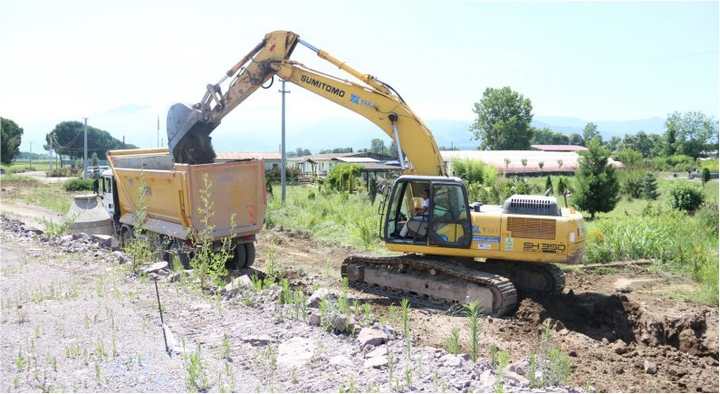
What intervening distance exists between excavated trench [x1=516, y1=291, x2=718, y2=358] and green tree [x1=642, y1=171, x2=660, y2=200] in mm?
24041

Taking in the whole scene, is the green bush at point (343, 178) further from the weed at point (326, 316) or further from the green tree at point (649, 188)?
the weed at point (326, 316)

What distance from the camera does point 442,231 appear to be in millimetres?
10039

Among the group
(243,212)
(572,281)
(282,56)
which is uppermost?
(282,56)

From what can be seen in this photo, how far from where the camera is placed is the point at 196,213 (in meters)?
11.4

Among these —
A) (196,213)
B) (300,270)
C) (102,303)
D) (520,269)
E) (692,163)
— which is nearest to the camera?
(102,303)

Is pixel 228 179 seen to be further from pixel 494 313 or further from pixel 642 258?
pixel 642 258

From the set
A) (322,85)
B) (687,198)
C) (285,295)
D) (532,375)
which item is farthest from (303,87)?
(687,198)

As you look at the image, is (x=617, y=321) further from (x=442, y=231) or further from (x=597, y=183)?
(x=597, y=183)

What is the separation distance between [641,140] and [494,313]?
120 m

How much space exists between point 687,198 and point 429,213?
16.9 m

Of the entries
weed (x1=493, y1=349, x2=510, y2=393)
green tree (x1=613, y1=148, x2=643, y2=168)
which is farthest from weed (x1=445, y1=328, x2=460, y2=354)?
green tree (x1=613, y1=148, x2=643, y2=168)

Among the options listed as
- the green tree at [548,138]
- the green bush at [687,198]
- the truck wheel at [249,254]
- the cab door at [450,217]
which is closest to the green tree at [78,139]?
the green bush at [687,198]

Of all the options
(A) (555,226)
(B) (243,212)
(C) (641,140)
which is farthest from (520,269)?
(C) (641,140)

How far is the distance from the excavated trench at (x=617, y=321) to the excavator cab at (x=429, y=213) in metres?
1.50
